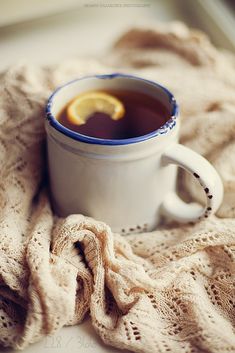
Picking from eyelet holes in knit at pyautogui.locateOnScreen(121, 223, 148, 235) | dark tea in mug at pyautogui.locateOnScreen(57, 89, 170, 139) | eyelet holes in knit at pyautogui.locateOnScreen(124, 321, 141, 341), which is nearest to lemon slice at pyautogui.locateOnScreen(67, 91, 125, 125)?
dark tea in mug at pyautogui.locateOnScreen(57, 89, 170, 139)

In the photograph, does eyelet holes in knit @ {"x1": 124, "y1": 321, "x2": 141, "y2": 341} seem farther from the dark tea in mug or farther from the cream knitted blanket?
the dark tea in mug

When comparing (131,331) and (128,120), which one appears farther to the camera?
(128,120)

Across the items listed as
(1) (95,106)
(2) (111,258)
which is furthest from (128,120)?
(2) (111,258)

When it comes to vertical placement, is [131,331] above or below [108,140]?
below

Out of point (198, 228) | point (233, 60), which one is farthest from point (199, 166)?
point (233, 60)

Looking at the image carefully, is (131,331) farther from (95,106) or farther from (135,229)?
(95,106)

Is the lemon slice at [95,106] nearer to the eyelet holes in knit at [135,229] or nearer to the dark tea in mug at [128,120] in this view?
the dark tea in mug at [128,120]

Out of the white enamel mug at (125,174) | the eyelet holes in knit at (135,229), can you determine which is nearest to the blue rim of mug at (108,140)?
the white enamel mug at (125,174)
